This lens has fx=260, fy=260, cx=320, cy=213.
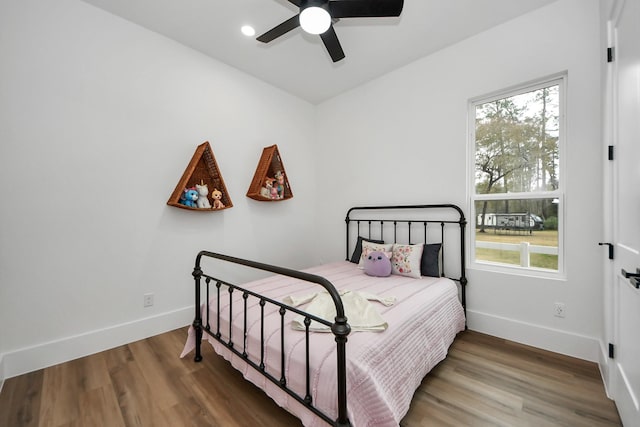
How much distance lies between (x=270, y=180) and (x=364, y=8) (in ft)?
6.44

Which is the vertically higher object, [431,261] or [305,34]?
[305,34]

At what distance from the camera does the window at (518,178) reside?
2117 mm

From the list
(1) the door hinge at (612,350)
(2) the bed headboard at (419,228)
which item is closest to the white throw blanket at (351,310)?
(2) the bed headboard at (419,228)

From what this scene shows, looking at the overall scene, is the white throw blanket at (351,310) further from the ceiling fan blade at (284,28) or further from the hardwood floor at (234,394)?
the ceiling fan blade at (284,28)

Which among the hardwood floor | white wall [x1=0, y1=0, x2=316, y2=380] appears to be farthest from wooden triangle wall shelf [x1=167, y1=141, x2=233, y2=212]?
the hardwood floor

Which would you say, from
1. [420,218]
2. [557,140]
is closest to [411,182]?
[420,218]

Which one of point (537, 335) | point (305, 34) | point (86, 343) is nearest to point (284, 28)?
point (305, 34)

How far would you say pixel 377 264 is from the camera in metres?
2.46

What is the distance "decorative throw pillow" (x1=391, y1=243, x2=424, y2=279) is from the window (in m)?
0.54

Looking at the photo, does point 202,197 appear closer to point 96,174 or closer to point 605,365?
point 96,174

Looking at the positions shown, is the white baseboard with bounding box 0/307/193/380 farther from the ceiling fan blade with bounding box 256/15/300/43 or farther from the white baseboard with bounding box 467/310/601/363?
the white baseboard with bounding box 467/310/601/363

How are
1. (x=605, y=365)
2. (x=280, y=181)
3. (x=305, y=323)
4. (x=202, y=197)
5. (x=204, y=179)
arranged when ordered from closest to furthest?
(x=305, y=323), (x=605, y=365), (x=202, y=197), (x=204, y=179), (x=280, y=181)

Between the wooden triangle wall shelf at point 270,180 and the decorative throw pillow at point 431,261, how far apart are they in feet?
5.63

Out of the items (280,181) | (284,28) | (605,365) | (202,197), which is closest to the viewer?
(605,365)
